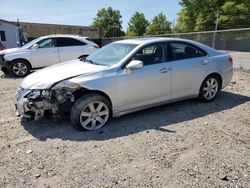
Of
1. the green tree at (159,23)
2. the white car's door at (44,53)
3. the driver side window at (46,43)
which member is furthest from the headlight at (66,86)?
the green tree at (159,23)

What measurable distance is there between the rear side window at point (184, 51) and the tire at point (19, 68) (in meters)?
6.80

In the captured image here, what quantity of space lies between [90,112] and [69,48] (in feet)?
23.4

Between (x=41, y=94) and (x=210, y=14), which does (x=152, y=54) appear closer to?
(x=41, y=94)

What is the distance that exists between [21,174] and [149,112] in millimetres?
2933

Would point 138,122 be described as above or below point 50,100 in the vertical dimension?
below

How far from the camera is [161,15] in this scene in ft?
233

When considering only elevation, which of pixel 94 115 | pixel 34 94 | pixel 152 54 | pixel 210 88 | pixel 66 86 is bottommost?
pixel 94 115

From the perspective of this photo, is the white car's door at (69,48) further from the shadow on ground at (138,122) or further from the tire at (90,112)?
the tire at (90,112)

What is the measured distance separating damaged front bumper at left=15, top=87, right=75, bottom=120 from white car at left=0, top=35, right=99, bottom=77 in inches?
247

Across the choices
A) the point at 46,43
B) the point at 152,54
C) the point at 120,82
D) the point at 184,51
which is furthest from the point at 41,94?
the point at 46,43

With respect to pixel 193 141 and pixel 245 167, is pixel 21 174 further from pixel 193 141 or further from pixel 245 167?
pixel 245 167

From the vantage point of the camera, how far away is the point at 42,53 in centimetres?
1065

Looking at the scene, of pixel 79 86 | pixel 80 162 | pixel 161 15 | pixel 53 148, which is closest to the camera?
pixel 80 162

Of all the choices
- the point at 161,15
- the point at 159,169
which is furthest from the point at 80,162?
the point at 161,15
